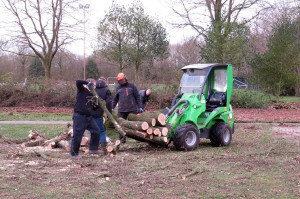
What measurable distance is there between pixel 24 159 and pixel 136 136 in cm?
263

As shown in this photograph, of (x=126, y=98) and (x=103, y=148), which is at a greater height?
(x=126, y=98)

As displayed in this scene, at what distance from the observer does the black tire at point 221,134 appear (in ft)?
Result: 32.2

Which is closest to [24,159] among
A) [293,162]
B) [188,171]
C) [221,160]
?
[188,171]

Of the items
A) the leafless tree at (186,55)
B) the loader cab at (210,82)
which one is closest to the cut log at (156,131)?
the loader cab at (210,82)

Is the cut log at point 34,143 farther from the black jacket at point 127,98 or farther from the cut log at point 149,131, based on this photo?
the cut log at point 149,131

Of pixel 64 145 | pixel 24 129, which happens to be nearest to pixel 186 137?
pixel 64 145

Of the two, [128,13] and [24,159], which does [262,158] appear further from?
[128,13]

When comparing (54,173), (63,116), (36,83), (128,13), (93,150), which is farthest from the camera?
(128,13)

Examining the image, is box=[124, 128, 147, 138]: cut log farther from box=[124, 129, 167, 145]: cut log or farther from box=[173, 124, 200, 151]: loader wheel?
box=[173, 124, 200, 151]: loader wheel

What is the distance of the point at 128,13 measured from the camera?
29.3m

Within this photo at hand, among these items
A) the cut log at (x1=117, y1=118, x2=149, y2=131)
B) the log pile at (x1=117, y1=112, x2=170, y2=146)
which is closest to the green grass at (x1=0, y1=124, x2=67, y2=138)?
the cut log at (x1=117, y1=118, x2=149, y2=131)

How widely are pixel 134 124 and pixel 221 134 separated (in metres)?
2.33

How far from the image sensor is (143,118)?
929cm

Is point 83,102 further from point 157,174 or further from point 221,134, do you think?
point 221,134
